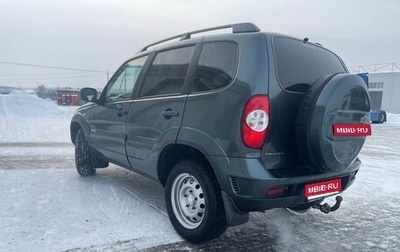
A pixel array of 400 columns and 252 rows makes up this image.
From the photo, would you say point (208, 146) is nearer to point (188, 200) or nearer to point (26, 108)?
point (188, 200)

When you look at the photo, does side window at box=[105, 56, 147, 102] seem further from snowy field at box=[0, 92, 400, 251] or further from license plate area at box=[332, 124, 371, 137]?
license plate area at box=[332, 124, 371, 137]

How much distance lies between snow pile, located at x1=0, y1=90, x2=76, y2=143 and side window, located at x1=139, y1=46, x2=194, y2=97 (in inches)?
251

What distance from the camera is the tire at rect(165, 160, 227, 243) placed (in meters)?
2.77

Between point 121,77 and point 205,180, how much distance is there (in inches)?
89.5

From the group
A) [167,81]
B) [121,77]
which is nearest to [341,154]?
[167,81]

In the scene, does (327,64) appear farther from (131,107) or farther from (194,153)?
(131,107)

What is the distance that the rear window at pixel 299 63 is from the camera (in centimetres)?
269

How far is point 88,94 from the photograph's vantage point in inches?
188

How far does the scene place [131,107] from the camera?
3791 mm

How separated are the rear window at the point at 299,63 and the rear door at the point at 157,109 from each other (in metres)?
0.89

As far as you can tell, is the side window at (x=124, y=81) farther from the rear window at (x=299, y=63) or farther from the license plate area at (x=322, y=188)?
the license plate area at (x=322, y=188)

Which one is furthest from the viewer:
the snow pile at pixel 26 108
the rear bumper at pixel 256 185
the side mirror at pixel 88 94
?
the snow pile at pixel 26 108

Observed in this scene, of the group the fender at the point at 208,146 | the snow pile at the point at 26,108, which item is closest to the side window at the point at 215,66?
the fender at the point at 208,146

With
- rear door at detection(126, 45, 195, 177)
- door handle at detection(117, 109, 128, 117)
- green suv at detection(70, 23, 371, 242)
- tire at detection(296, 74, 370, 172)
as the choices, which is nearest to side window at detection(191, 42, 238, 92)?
green suv at detection(70, 23, 371, 242)
